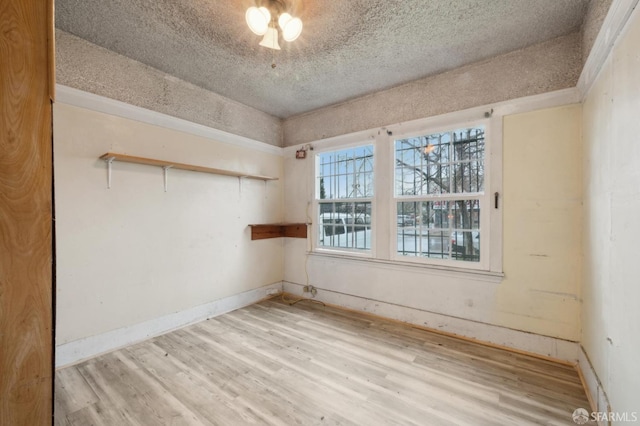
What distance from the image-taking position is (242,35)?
223 cm

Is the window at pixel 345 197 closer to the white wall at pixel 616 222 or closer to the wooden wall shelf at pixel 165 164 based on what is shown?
the wooden wall shelf at pixel 165 164

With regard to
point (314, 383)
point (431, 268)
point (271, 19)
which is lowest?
point (314, 383)

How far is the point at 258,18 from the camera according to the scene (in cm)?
174

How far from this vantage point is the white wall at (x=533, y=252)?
2.23m

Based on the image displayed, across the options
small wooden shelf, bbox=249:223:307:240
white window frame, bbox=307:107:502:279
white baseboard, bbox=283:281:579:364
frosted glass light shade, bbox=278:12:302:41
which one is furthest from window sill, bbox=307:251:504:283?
frosted glass light shade, bbox=278:12:302:41

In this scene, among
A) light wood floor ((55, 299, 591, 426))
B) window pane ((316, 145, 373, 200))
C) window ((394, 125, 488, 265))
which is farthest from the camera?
window pane ((316, 145, 373, 200))

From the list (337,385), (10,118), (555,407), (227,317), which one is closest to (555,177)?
(555,407)

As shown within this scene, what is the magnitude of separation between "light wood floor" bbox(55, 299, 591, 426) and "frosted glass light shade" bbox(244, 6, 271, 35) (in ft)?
8.33

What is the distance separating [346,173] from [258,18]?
7.27ft

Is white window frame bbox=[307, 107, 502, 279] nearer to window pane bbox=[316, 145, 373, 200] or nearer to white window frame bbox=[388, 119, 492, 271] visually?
white window frame bbox=[388, 119, 492, 271]

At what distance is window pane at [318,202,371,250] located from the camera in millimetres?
3514

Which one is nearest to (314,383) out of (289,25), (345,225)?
(345,225)

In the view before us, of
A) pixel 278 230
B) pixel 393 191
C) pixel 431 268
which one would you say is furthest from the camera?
pixel 278 230

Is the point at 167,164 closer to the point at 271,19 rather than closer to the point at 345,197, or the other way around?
the point at 271,19
